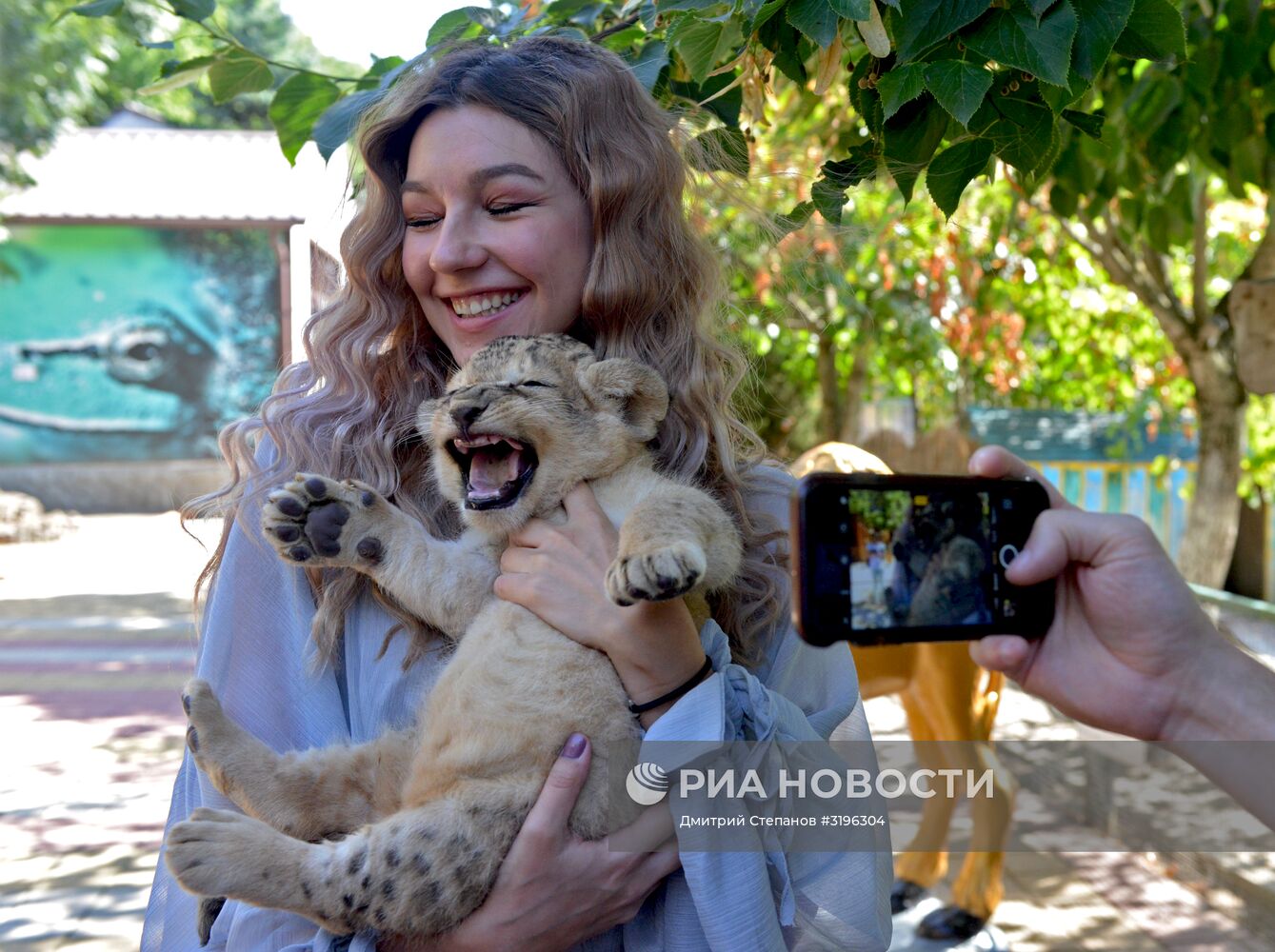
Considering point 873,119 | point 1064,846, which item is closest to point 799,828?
point 873,119

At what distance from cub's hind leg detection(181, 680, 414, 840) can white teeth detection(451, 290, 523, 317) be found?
1016 mm

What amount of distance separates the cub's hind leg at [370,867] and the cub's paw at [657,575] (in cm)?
52

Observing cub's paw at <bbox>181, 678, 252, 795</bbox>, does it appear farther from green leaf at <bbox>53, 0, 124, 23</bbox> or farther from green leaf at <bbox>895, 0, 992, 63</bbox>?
green leaf at <bbox>895, 0, 992, 63</bbox>

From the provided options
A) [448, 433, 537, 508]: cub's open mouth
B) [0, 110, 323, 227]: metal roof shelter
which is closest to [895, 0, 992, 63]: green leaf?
[448, 433, 537, 508]: cub's open mouth

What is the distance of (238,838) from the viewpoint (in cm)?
216

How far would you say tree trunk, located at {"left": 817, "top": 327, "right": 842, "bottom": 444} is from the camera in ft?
36.4

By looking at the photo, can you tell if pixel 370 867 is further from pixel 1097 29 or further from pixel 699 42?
pixel 1097 29

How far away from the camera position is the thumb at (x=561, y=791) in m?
2.14

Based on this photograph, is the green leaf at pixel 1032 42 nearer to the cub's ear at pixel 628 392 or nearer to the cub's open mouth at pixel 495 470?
the cub's ear at pixel 628 392

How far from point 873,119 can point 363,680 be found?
Answer: 67.8 inches

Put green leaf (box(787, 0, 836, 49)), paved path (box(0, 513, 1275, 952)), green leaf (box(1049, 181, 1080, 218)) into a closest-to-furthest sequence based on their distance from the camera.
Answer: green leaf (box(787, 0, 836, 49)), green leaf (box(1049, 181, 1080, 218)), paved path (box(0, 513, 1275, 952))

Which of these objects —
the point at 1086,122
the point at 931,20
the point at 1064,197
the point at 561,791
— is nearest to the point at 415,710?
the point at 561,791

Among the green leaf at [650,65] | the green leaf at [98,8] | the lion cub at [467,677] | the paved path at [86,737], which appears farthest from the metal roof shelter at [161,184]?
the lion cub at [467,677]

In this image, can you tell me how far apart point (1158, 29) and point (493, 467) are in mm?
1646
